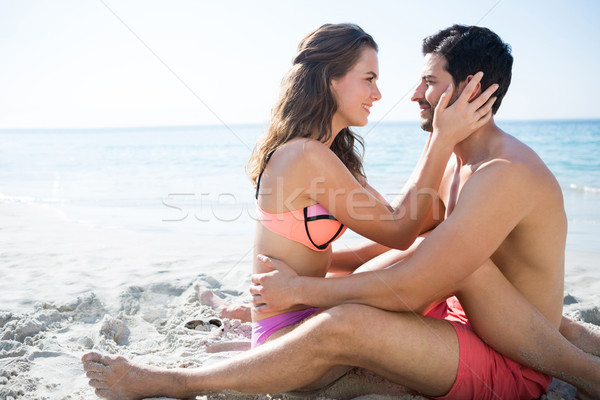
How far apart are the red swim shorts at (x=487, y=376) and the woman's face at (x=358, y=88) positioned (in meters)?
1.46

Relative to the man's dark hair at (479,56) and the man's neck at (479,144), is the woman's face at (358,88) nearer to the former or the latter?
the man's dark hair at (479,56)

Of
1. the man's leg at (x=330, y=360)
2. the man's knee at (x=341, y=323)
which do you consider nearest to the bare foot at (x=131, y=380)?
the man's leg at (x=330, y=360)

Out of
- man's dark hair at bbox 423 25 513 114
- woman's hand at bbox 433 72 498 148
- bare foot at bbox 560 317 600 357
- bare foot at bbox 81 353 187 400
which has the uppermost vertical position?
man's dark hair at bbox 423 25 513 114

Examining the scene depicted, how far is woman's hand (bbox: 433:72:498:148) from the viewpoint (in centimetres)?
275

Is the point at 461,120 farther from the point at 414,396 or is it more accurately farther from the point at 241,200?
the point at 241,200

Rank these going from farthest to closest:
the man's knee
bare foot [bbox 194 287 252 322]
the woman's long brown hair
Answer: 1. bare foot [bbox 194 287 252 322]
2. the woman's long brown hair
3. the man's knee

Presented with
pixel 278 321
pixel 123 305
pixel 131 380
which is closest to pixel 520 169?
pixel 278 321

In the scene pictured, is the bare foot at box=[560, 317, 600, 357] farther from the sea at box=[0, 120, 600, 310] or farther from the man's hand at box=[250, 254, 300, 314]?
the sea at box=[0, 120, 600, 310]

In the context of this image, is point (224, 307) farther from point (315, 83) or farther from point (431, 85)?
point (431, 85)

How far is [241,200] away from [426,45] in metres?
7.88

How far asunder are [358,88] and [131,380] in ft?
7.07

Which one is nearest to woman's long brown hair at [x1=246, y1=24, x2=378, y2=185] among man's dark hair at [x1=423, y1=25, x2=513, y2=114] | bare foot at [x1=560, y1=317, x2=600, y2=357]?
man's dark hair at [x1=423, y1=25, x2=513, y2=114]

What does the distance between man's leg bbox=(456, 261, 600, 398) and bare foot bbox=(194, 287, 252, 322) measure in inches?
75.5

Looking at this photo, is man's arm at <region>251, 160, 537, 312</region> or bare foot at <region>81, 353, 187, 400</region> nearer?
man's arm at <region>251, 160, 537, 312</region>
